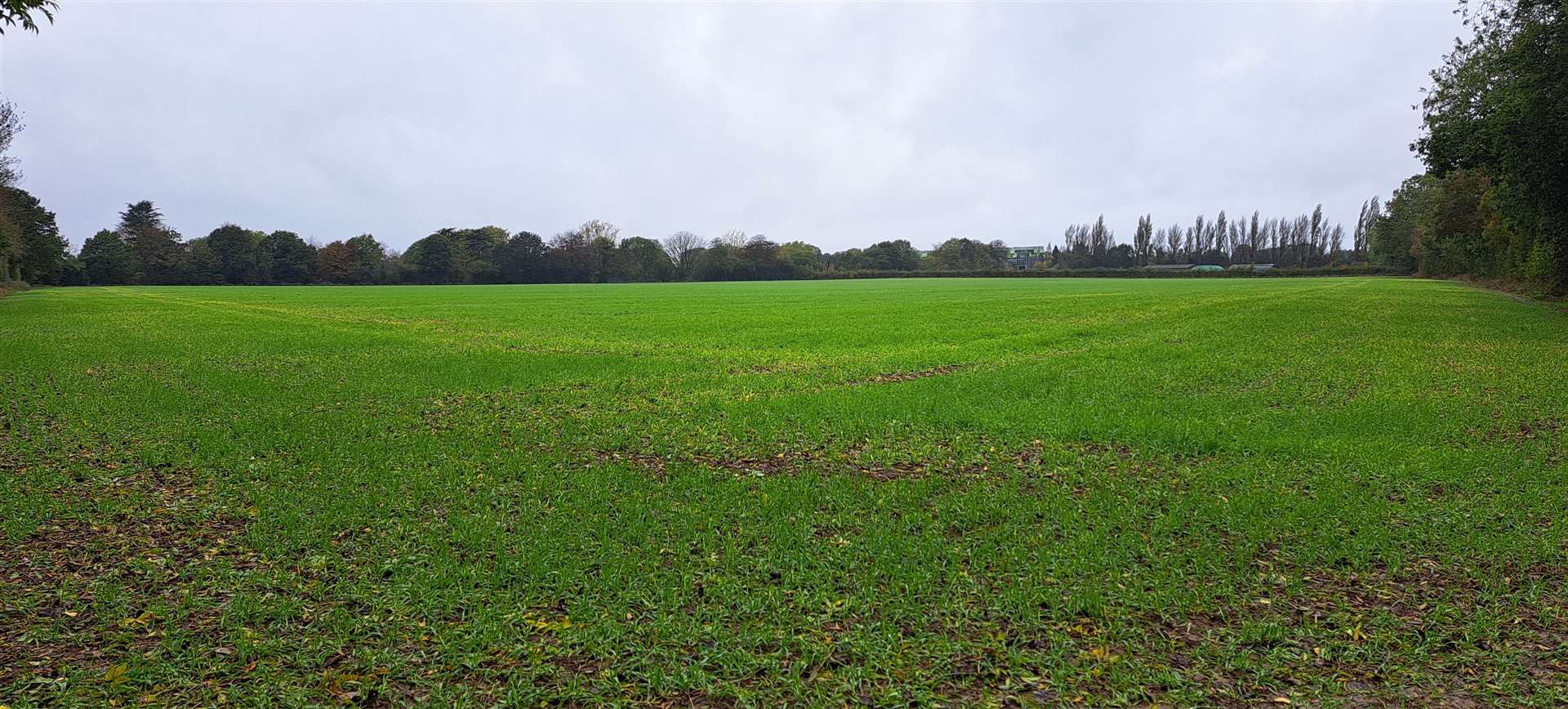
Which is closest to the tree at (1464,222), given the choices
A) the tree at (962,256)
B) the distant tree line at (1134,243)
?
the distant tree line at (1134,243)

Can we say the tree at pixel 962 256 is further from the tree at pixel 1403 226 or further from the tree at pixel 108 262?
the tree at pixel 108 262

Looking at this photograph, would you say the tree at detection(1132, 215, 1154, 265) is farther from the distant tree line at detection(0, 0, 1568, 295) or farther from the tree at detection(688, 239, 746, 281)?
the tree at detection(688, 239, 746, 281)

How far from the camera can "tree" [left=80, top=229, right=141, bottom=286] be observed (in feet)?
319

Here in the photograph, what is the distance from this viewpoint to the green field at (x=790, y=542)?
3730 millimetres

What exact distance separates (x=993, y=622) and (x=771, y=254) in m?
140

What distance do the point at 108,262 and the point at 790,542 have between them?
13161cm

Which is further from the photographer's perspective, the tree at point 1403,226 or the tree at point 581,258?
the tree at point 581,258

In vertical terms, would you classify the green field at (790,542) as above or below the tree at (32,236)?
below

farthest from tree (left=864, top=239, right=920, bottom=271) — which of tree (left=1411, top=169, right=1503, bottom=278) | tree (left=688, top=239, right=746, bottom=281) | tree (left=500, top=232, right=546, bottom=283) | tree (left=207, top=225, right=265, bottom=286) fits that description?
tree (left=207, top=225, right=265, bottom=286)

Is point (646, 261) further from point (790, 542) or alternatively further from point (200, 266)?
point (790, 542)

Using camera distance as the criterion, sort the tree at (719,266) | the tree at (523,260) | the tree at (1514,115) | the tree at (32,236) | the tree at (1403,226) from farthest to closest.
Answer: the tree at (719,266) < the tree at (523,260) < the tree at (1403,226) < the tree at (32,236) < the tree at (1514,115)

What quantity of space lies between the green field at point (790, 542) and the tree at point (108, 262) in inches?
4641

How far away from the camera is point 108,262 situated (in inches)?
3841

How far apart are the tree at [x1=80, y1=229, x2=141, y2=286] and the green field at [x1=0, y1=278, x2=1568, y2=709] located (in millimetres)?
117874
